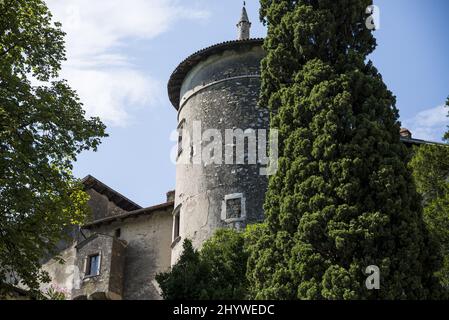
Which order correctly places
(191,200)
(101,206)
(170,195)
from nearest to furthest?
(191,200) < (170,195) < (101,206)

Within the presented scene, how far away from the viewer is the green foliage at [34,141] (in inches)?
572

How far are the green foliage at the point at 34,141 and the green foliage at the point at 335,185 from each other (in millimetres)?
4886

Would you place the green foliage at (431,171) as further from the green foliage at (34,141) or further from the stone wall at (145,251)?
the stone wall at (145,251)

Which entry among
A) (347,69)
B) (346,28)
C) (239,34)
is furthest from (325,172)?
(239,34)

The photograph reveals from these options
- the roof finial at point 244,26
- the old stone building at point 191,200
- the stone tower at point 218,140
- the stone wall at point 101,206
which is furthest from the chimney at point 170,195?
the roof finial at point 244,26

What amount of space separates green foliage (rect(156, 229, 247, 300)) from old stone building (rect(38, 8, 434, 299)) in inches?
192

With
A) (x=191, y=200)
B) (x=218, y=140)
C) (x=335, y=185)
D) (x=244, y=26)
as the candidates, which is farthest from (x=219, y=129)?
(x=335, y=185)

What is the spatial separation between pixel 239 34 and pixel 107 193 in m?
10.4

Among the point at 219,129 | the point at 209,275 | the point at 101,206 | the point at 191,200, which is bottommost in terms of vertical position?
the point at 209,275

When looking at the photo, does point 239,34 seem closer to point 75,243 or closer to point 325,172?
point 75,243

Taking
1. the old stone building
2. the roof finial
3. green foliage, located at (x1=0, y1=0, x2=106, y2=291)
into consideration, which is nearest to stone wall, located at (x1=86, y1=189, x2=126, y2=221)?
the old stone building

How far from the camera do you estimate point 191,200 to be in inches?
869

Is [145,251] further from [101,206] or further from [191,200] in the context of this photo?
[101,206]

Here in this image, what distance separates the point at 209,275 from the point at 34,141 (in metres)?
5.08
